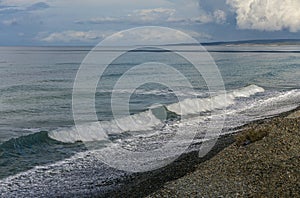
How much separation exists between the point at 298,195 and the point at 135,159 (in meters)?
7.77

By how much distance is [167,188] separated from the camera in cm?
994

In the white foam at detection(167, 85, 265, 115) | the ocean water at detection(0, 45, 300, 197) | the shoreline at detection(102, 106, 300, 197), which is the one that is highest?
the shoreline at detection(102, 106, 300, 197)

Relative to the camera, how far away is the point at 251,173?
1042 centimetres

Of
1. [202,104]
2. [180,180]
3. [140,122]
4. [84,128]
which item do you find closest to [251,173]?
Result: [180,180]

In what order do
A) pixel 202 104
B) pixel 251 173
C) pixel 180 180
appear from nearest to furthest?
pixel 251 173 < pixel 180 180 < pixel 202 104

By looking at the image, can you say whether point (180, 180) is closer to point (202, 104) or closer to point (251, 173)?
point (251, 173)

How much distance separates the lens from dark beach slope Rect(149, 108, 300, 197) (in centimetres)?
934

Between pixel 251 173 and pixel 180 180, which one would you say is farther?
pixel 180 180

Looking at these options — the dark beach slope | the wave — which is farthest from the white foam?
the dark beach slope

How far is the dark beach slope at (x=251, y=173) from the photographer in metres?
9.34

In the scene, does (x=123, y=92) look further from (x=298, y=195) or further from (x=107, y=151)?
(x=298, y=195)

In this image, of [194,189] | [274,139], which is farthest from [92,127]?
[194,189]

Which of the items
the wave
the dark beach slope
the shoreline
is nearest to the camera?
the dark beach slope

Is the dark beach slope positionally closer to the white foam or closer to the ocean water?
the ocean water
